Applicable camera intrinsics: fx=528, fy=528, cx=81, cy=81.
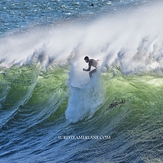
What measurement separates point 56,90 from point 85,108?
2.45m

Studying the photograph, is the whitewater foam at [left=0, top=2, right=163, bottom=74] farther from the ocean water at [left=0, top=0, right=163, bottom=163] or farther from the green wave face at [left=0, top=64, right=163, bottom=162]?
the green wave face at [left=0, top=64, right=163, bottom=162]

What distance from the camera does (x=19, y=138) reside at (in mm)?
13000

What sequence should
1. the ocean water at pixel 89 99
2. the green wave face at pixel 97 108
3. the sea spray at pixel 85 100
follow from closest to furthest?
the ocean water at pixel 89 99
the green wave face at pixel 97 108
the sea spray at pixel 85 100

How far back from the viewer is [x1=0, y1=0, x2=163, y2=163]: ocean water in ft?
35.6

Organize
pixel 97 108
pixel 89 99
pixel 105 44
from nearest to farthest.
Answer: pixel 97 108 < pixel 89 99 < pixel 105 44

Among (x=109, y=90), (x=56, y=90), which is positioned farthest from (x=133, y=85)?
(x=56, y=90)

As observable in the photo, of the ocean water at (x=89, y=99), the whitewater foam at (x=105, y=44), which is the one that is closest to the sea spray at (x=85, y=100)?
the ocean water at (x=89, y=99)

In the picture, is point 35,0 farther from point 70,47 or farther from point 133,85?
point 133,85

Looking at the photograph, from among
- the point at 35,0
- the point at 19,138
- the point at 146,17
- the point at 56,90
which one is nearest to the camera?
the point at 19,138

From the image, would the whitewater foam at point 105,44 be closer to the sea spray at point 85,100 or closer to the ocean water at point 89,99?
the ocean water at point 89,99

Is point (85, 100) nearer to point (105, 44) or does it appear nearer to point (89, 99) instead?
point (89, 99)

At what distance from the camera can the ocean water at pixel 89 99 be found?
428 inches

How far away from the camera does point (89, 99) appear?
1334 centimetres

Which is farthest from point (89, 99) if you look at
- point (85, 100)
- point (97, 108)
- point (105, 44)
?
point (105, 44)
